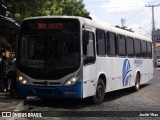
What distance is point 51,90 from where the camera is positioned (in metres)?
12.6

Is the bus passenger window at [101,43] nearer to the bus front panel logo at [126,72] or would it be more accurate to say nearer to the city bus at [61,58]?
the city bus at [61,58]

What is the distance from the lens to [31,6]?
57.3ft

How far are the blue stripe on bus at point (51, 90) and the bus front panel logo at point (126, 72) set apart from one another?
16.6 ft

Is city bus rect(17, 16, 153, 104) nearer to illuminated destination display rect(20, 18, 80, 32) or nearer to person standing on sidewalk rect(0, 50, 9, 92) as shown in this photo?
illuminated destination display rect(20, 18, 80, 32)

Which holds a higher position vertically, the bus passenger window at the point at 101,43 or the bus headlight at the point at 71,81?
the bus passenger window at the point at 101,43

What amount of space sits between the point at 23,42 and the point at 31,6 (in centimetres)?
461

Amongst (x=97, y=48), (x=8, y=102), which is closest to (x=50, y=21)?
(x=97, y=48)

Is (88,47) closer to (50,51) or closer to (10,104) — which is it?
(50,51)

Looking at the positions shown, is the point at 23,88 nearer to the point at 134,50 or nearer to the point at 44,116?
the point at 44,116

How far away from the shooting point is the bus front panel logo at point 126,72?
1712 cm

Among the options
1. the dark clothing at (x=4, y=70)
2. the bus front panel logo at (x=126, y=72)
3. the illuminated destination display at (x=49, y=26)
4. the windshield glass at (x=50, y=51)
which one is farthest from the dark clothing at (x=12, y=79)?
the bus front panel logo at (x=126, y=72)

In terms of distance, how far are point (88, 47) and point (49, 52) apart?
1277 mm

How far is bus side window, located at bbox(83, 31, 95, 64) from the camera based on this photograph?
1270 cm

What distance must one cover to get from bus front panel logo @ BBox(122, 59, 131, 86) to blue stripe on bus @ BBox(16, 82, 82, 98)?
507 centimetres
